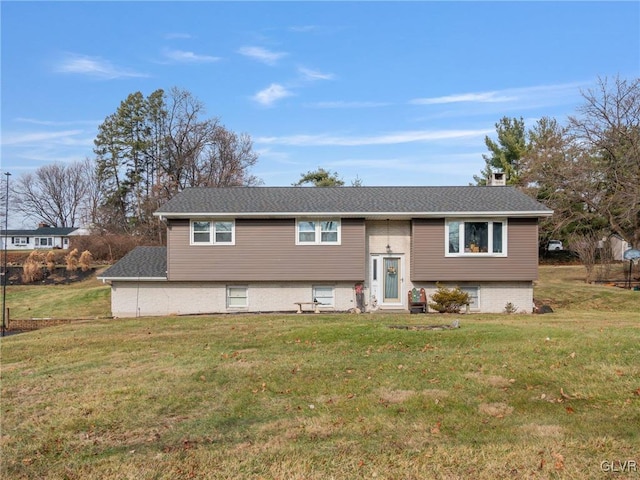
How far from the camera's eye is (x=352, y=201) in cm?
2131

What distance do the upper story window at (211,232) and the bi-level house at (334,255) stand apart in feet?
0.13

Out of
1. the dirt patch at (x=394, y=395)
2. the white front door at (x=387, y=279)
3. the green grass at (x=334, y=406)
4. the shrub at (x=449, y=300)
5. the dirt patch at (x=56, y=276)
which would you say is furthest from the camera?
the dirt patch at (x=56, y=276)

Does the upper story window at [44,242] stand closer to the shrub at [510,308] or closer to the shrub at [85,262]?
the shrub at [85,262]

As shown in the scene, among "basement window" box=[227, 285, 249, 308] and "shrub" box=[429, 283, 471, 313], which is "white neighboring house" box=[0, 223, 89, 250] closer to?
"basement window" box=[227, 285, 249, 308]

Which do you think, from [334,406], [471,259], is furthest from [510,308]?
[334,406]

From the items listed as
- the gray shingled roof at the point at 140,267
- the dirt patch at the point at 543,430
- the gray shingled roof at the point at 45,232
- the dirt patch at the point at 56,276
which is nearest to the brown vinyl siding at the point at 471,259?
the gray shingled roof at the point at 140,267

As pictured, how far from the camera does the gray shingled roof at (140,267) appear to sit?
20.9 meters

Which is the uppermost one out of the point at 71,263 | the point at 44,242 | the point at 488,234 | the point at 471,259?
the point at 44,242

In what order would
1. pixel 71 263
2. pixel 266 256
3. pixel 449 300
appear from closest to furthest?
pixel 449 300, pixel 266 256, pixel 71 263

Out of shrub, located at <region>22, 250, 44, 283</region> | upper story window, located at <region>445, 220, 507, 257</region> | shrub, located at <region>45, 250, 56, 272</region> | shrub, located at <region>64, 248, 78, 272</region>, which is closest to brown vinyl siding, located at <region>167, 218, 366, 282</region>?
upper story window, located at <region>445, 220, 507, 257</region>

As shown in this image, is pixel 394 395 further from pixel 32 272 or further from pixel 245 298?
pixel 32 272

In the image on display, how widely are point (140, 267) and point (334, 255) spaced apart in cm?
788

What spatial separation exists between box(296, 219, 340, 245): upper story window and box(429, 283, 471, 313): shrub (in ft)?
14.0

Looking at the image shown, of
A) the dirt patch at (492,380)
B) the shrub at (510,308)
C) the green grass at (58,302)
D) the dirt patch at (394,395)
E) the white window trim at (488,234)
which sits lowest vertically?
the green grass at (58,302)
